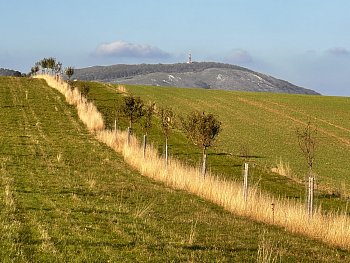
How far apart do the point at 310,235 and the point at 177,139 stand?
25.5 metres

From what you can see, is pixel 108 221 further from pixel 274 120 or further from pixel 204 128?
pixel 274 120

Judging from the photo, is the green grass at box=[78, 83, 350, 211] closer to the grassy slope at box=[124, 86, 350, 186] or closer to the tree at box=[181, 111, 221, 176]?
the grassy slope at box=[124, 86, 350, 186]

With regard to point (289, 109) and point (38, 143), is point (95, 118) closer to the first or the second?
point (38, 143)

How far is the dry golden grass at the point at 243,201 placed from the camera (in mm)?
14237

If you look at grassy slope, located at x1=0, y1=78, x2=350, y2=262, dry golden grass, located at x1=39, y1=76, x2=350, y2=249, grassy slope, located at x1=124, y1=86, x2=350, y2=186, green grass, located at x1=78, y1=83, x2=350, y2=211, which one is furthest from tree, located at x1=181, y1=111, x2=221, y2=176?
grassy slope, located at x1=124, y1=86, x2=350, y2=186

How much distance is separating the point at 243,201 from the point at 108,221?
5.84 m

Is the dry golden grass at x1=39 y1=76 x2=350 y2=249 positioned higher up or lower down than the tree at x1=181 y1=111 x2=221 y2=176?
lower down

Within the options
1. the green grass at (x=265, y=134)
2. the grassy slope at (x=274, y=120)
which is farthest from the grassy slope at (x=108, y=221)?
the grassy slope at (x=274, y=120)

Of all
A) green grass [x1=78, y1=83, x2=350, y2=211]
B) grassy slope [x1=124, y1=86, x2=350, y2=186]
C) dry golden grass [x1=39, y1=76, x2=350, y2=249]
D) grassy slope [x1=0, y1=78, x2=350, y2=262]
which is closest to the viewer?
grassy slope [x1=0, y1=78, x2=350, y2=262]

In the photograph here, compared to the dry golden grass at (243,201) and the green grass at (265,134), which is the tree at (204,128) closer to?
the dry golden grass at (243,201)

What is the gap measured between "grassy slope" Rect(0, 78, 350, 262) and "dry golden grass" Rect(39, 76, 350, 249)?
583 millimetres

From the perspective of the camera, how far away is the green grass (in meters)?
27.4

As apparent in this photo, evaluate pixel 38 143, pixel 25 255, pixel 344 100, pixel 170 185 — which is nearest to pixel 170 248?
pixel 25 255

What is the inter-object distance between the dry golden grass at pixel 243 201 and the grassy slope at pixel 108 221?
0.58 metres
